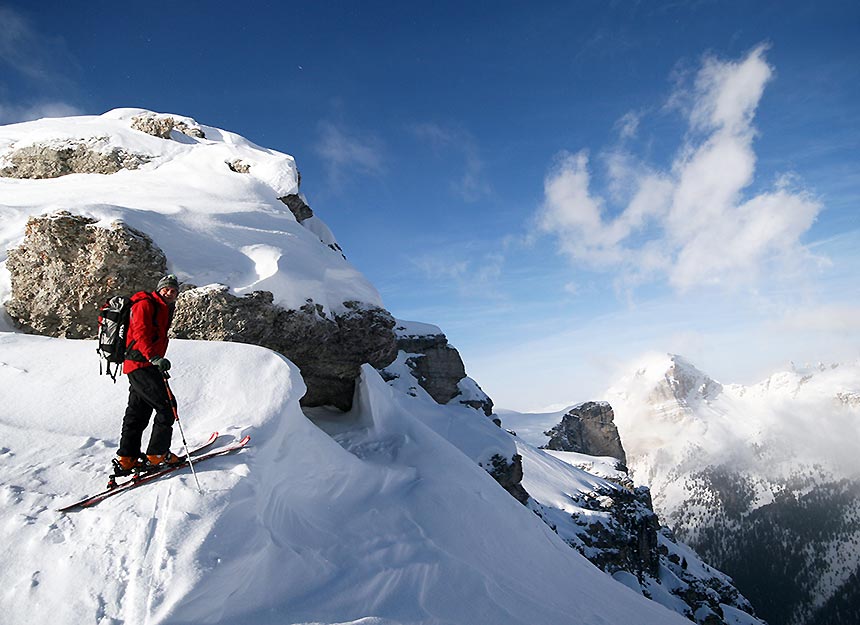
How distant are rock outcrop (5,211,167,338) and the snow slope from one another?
0.78m

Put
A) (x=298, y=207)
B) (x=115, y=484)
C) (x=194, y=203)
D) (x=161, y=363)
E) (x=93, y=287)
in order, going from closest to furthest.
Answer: (x=115, y=484) < (x=161, y=363) < (x=93, y=287) < (x=194, y=203) < (x=298, y=207)

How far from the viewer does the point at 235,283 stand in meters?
10.5

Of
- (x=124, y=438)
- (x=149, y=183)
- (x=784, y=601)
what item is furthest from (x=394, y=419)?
(x=784, y=601)

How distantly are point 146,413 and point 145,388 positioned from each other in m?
0.39

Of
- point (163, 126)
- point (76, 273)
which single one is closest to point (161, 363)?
point (76, 273)

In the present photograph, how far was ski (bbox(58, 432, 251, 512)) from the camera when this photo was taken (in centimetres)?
555

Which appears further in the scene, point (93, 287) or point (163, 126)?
point (163, 126)

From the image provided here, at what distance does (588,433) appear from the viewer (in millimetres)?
93188

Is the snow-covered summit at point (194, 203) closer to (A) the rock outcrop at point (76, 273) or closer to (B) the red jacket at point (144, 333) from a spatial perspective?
(A) the rock outcrop at point (76, 273)

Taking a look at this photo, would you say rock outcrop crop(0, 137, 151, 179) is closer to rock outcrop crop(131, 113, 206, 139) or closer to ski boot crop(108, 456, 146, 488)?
rock outcrop crop(131, 113, 206, 139)

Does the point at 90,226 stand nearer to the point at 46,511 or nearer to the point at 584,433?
the point at 46,511

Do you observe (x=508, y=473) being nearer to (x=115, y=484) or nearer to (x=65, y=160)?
(x=115, y=484)

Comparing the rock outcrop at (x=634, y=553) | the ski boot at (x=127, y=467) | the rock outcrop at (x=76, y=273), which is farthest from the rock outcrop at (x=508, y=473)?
the ski boot at (x=127, y=467)

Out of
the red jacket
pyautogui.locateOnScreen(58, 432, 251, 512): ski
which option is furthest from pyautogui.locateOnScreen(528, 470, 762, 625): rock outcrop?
the red jacket
